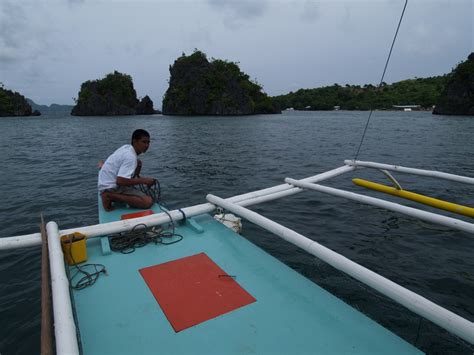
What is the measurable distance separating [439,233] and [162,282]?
6.16 m

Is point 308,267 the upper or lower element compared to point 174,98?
lower

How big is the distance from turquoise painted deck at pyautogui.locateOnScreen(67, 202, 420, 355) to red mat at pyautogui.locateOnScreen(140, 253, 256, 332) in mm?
74

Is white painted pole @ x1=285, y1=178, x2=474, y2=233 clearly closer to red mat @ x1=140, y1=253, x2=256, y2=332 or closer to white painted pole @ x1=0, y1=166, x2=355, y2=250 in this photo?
white painted pole @ x1=0, y1=166, x2=355, y2=250

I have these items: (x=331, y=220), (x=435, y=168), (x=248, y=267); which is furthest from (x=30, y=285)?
(x=435, y=168)

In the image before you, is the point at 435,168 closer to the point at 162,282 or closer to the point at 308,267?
the point at 308,267

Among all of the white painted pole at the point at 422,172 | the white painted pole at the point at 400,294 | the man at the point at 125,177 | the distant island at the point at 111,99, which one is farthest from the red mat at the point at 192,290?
the distant island at the point at 111,99

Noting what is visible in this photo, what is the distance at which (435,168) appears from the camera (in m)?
13.8

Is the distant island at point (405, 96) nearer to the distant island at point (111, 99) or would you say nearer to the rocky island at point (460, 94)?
the rocky island at point (460, 94)

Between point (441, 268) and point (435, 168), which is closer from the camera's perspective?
point (441, 268)

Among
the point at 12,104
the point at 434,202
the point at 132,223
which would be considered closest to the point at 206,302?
the point at 132,223

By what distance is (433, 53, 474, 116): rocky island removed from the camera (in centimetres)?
6594

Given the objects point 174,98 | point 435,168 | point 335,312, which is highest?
point 174,98

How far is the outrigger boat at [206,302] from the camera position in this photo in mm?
2279

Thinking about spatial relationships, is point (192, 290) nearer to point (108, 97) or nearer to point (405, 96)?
point (405, 96)
